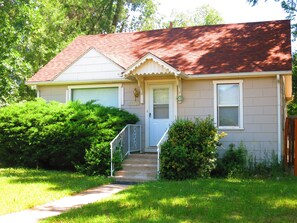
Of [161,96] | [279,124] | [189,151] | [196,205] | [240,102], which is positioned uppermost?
[161,96]

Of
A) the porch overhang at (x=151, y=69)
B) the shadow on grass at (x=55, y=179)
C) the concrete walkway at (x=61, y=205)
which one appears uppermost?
the porch overhang at (x=151, y=69)

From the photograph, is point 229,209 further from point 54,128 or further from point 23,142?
point 23,142

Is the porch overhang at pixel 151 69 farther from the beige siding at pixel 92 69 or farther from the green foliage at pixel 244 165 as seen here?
the green foliage at pixel 244 165

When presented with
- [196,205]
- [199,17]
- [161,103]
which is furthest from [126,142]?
[199,17]

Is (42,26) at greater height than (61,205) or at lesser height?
greater

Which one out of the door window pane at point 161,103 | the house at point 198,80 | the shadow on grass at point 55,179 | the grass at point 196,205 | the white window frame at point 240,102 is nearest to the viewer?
the grass at point 196,205

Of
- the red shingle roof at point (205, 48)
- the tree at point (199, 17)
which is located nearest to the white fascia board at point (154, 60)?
the red shingle roof at point (205, 48)

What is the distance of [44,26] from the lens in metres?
23.1

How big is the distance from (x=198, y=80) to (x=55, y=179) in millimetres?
5856

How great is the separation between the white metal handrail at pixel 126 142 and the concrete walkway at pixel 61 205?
181 centimetres

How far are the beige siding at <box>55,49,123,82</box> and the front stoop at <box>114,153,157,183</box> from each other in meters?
3.23

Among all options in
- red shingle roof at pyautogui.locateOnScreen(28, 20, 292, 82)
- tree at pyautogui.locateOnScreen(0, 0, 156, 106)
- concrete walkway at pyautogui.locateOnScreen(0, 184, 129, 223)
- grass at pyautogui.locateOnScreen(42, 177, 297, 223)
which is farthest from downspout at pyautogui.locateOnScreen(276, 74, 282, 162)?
tree at pyautogui.locateOnScreen(0, 0, 156, 106)

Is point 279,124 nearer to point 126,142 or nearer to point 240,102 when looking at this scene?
point 240,102

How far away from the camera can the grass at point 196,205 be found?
6082 mm
